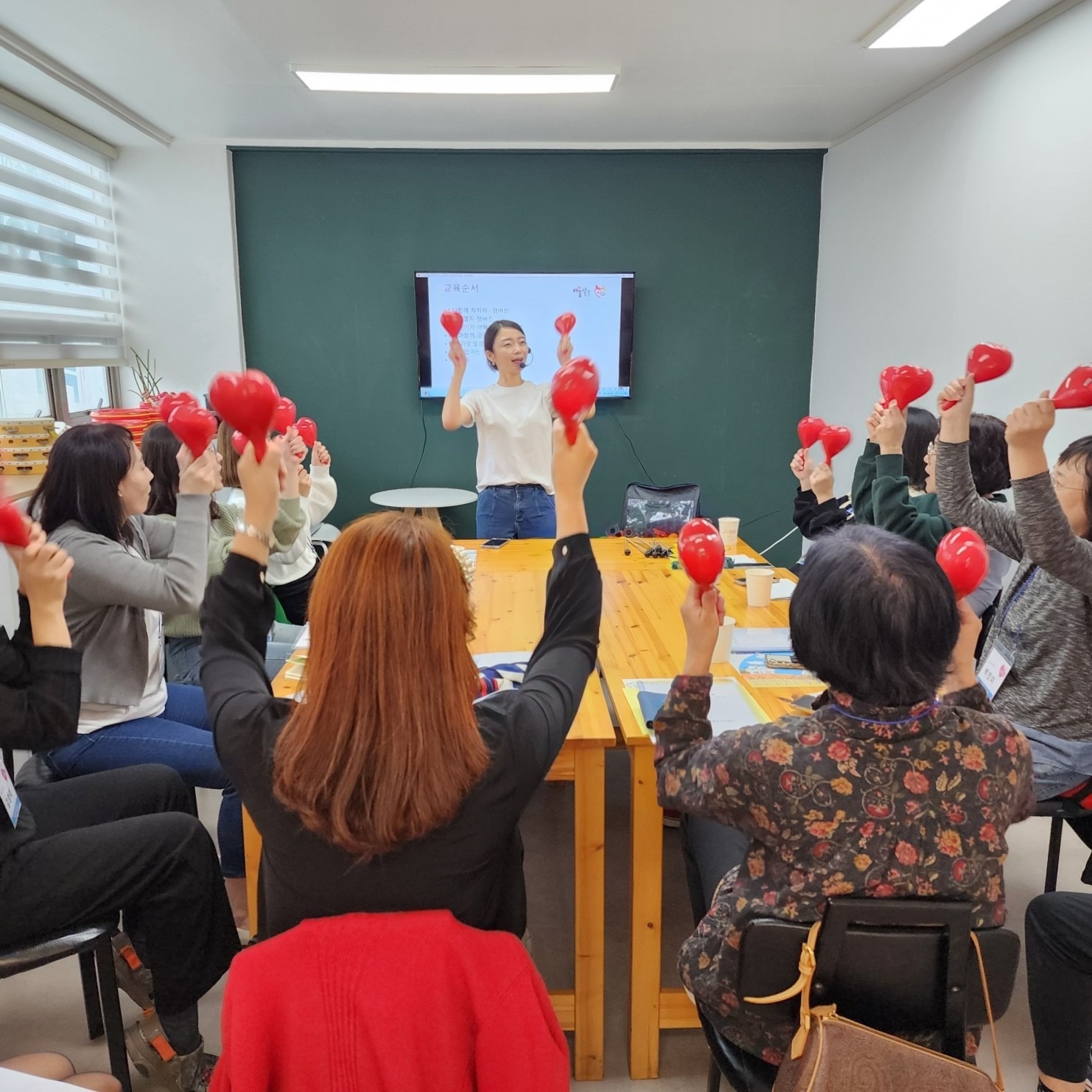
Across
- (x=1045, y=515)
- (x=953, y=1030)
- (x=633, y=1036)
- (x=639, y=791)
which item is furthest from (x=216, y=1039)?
(x=1045, y=515)

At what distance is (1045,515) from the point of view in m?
1.60

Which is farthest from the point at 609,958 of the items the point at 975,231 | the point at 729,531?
the point at 975,231

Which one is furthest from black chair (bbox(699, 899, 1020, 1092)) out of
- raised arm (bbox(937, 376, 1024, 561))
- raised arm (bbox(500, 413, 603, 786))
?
raised arm (bbox(937, 376, 1024, 561))

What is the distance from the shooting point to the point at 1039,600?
1.83m

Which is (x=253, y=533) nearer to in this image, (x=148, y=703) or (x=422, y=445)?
(x=148, y=703)

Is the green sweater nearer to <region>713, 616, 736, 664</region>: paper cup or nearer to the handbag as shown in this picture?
<region>713, 616, 736, 664</region>: paper cup

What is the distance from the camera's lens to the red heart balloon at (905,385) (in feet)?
6.89

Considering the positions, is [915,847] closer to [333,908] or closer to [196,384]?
[333,908]

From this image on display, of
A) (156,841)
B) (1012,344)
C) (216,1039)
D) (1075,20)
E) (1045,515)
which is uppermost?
(1075,20)

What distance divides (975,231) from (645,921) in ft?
10.4

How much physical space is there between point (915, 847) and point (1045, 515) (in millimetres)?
874

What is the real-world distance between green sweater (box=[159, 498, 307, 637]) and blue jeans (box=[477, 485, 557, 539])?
0.94m

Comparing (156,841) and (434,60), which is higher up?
(434,60)

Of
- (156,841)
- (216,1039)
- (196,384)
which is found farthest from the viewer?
(196,384)
